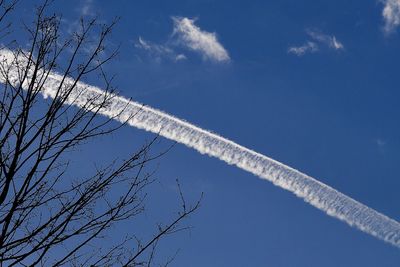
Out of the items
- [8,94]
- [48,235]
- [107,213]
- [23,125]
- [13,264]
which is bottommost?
[13,264]

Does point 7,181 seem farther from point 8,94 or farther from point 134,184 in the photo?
point 134,184

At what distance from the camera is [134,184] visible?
8.47 m

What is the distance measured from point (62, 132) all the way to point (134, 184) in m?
1.36

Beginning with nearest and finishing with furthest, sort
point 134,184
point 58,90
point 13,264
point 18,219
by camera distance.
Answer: point 13,264 → point 18,219 → point 58,90 → point 134,184

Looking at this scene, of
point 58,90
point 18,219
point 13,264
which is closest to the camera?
point 13,264

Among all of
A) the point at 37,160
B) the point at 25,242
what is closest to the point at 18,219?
the point at 25,242

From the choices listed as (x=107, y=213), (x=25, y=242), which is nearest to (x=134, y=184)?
(x=107, y=213)

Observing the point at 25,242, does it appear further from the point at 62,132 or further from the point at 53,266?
the point at 62,132

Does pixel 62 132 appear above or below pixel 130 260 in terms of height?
above

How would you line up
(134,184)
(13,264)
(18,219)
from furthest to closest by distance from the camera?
(134,184), (18,219), (13,264)

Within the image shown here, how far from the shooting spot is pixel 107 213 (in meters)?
7.99

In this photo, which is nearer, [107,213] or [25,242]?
[25,242]

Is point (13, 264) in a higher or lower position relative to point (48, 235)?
lower

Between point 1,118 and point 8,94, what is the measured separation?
44 cm
